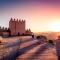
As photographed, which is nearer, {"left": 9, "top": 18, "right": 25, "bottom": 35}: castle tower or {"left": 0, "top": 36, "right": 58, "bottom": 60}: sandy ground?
{"left": 0, "top": 36, "right": 58, "bottom": 60}: sandy ground

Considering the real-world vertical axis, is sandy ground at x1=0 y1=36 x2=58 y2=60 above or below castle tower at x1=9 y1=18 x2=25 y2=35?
below

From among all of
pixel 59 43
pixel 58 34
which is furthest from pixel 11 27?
pixel 59 43

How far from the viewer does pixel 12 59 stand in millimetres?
6109

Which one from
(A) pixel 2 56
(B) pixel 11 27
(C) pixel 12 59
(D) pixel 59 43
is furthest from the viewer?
(B) pixel 11 27

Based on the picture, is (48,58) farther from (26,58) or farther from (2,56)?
(2,56)

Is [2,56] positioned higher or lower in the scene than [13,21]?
lower

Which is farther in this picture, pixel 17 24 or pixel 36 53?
pixel 17 24

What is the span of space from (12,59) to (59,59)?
1404 mm

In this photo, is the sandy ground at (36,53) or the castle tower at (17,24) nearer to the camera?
the sandy ground at (36,53)

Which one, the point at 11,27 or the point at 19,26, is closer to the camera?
the point at 11,27

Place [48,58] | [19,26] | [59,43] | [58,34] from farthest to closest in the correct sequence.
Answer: [19,26] → [58,34] → [59,43] → [48,58]

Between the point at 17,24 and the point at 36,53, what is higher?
the point at 17,24

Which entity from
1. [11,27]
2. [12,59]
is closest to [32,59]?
[12,59]

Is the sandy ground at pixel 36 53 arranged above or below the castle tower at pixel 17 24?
below
